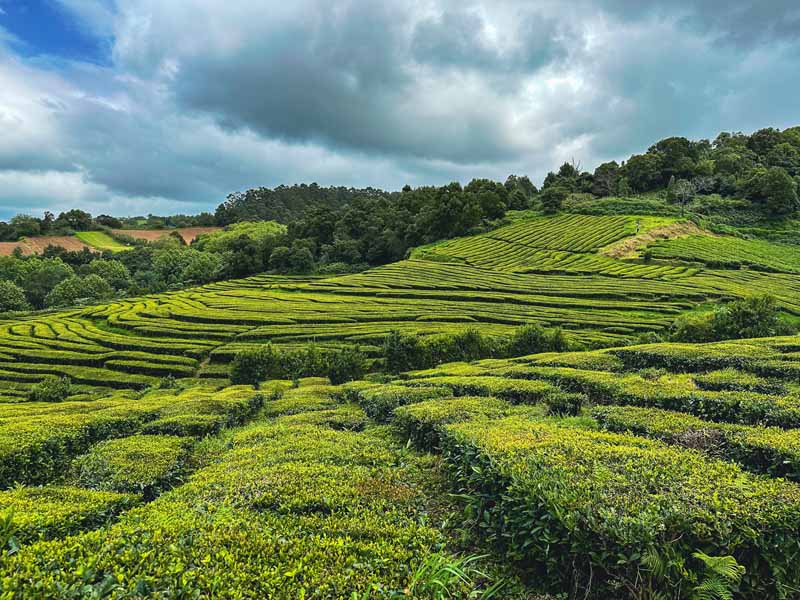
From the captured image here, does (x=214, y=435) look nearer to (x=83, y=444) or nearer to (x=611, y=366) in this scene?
(x=83, y=444)

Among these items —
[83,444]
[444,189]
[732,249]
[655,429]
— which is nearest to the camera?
[655,429]

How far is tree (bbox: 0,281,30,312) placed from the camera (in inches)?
2985

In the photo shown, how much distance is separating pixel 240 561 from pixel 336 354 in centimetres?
2801

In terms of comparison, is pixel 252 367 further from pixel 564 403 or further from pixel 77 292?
pixel 77 292

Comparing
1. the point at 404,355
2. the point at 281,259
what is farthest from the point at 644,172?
the point at 404,355

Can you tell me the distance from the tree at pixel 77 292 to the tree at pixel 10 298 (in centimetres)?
407

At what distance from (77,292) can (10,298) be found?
31.7 feet

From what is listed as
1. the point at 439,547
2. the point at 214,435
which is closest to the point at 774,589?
the point at 439,547

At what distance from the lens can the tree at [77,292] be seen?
266ft

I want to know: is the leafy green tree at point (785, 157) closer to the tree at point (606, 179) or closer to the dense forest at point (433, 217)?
the dense forest at point (433, 217)

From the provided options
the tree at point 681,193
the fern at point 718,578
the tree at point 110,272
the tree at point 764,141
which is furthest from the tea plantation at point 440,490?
the tree at point 764,141

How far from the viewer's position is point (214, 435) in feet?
39.4

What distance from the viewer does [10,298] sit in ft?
252

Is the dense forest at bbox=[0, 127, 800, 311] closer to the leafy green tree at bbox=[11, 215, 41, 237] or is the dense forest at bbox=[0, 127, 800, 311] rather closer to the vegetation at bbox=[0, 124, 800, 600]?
the leafy green tree at bbox=[11, 215, 41, 237]
